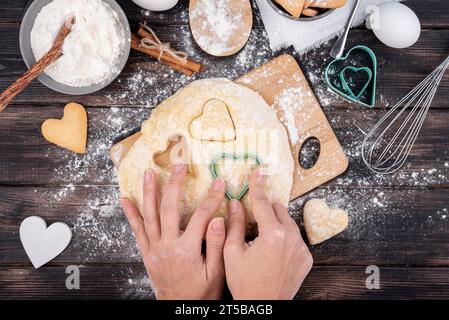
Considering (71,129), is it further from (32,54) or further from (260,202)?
(260,202)

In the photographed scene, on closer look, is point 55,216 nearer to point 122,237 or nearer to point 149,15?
point 122,237

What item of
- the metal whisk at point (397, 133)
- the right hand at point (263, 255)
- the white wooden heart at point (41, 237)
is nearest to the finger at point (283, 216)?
the right hand at point (263, 255)

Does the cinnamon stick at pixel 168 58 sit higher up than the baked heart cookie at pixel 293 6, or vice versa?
the baked heart cookie at pixel 293 6

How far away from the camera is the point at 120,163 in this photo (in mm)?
996

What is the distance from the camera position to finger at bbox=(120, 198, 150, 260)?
0.94 m

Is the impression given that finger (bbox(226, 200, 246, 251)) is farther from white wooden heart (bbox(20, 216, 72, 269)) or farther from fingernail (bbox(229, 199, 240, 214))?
white wooden heart (bbox(20, 216, 72, 269))

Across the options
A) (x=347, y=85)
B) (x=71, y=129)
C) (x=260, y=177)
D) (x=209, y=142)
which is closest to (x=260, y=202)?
(x=260, y=177)

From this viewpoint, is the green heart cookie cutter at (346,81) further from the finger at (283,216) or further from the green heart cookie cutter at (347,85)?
the finger at (283,216)

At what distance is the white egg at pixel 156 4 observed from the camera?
918 millimetres

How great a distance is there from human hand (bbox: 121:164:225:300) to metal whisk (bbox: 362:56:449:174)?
0.35 meters

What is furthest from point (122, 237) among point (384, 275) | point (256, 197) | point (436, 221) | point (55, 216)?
point (436, 221)

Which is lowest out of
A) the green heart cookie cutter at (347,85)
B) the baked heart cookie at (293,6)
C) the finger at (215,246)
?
the finger at (215,246)

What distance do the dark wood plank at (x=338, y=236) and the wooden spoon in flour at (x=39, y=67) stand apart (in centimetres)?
26

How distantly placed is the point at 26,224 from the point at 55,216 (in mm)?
62
